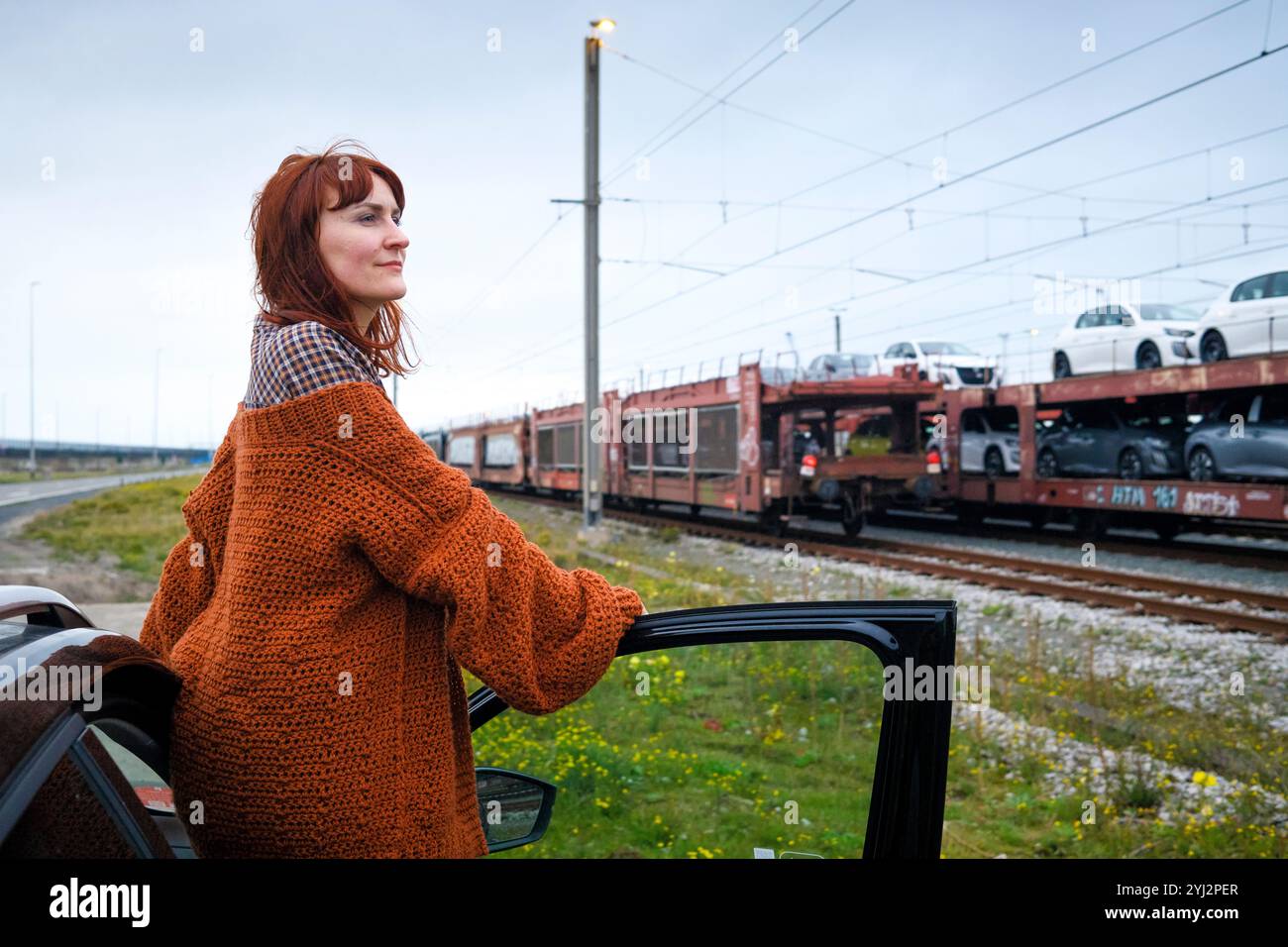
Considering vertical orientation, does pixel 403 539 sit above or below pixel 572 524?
above

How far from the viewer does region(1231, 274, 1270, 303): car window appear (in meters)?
14.6

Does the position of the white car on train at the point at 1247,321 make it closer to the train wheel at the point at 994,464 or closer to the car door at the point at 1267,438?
the car door at the point at 1267,438

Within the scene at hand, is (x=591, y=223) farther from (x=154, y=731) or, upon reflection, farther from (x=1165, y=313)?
(x=154, y=731)

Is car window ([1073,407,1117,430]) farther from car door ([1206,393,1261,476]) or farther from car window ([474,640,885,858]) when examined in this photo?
car window ([474,640,885,858])

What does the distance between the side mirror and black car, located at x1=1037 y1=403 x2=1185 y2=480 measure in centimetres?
1642

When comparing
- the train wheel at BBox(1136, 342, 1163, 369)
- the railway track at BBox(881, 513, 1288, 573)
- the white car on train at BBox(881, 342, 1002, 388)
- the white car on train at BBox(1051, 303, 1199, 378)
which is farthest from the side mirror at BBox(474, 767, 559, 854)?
the white car on train at BBox(881, 342, 1002, 388)

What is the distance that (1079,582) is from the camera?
12.2 meters

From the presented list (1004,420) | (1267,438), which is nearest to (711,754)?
(1267,438)

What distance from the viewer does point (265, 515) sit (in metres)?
1.61

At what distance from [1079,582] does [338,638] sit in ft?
39.4

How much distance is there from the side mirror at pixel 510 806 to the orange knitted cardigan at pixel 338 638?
0.52 metres
